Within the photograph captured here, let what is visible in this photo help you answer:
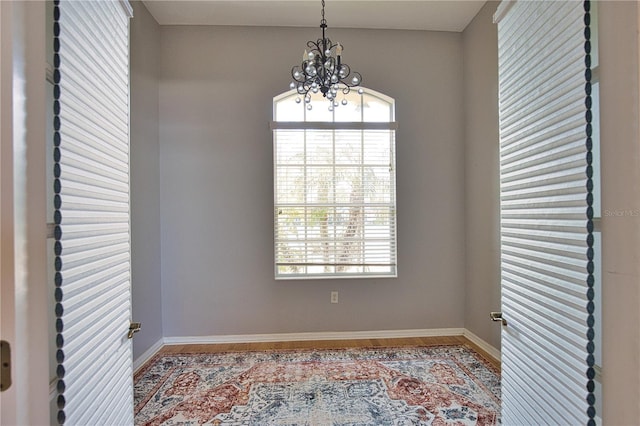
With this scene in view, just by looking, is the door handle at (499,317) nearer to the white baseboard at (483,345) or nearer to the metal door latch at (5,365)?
the metal door latch at (5,365)

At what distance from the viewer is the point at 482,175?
9.48ft

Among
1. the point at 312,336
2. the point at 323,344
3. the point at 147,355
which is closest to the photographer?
the point at 147,355

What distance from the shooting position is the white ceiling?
2775 millimetres

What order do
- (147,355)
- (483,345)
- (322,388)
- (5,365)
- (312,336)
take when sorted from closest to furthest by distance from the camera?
1. (5,365)
2. (322,388)
3. (147,355)
4. (483,345)
5. (312,336)

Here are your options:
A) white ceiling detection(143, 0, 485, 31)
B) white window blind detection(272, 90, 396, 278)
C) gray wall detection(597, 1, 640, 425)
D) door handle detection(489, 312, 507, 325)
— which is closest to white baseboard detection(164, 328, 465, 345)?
white window blind detection(272, 90, 396, 278)

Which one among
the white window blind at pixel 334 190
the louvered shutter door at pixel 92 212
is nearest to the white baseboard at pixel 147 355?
the white window blind at pixel 334 190

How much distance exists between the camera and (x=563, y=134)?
33.9 inches

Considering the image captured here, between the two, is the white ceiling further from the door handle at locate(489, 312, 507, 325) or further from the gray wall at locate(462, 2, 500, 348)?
the door handle at locate(489, 312, 507, 325)

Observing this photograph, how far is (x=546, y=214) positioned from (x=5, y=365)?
135cm

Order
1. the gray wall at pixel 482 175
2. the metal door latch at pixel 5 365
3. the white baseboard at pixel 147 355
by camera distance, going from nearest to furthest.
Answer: the metal door latch at pixel 5 365 < the white baseboard at pixel 147 355 < the gray wall at pixel 482 175

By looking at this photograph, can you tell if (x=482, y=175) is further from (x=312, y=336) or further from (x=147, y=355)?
(x=147, y=355)

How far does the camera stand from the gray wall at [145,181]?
2.59m

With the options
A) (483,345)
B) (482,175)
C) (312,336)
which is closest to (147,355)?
(312,336)

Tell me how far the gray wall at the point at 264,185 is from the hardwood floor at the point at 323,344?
0.13 metres
